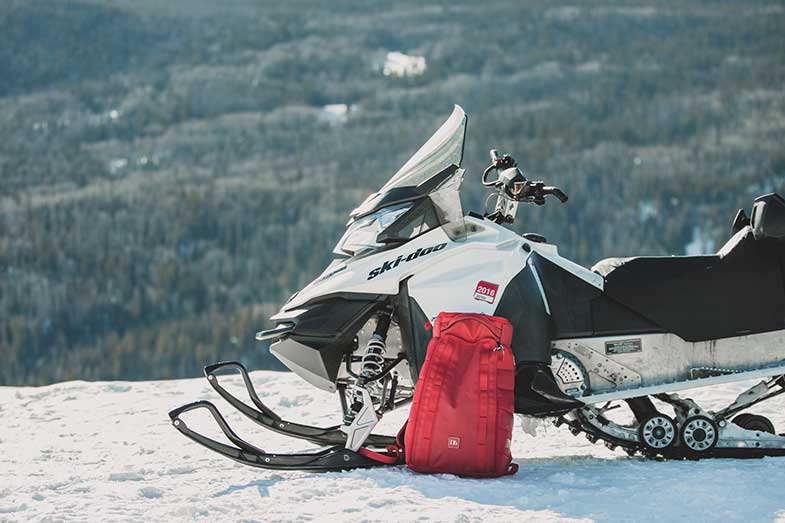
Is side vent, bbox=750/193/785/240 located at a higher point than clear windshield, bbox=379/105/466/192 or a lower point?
lower

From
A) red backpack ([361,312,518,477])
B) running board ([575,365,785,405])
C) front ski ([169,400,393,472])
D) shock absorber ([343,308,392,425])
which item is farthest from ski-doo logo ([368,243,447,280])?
running board ([575,365,785,405])

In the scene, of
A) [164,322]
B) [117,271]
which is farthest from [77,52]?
Result: [164,322]

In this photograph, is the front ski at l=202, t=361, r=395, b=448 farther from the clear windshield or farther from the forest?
the forest

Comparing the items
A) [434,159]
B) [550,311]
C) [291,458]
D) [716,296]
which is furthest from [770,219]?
[291,458]

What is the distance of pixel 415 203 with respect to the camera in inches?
189

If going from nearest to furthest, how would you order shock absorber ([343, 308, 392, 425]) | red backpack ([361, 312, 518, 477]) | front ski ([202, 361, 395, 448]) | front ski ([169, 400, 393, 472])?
red backpack ([361, 312, 518, 477]), front ski ([169, 400, 393, 472]), shock absorber ([343, 308, 392, 425]), front ski ([202, 361, 395, 448])

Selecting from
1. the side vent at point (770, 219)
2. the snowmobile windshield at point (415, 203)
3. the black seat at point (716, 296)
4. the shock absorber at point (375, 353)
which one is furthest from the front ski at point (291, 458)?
the side vent at point (770, 219)

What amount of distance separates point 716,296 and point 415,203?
146cm

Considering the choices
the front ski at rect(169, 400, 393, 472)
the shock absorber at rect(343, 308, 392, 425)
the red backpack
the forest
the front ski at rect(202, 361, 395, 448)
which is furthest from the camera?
the forest

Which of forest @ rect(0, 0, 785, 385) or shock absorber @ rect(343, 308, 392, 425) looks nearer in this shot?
shock absorber @ rect(343, 308, 392, 425)

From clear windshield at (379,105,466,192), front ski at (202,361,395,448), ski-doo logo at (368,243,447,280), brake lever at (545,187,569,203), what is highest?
clear windshield at (379,105,466,192)

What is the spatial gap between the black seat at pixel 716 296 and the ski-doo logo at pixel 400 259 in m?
0.82

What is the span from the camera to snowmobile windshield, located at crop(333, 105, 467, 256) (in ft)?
15.6

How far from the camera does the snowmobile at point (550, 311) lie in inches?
186
